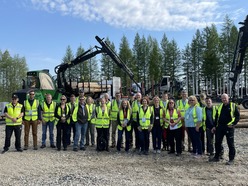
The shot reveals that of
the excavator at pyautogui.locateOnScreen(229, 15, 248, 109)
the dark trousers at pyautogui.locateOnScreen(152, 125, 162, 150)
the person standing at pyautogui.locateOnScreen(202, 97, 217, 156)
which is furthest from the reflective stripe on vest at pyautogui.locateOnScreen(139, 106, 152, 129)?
the excavator at pyautogui.locateOnScreen(229, 15, 248, 109)

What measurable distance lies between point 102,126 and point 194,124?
10.0 ft

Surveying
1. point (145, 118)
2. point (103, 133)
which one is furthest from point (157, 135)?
point (103, 133)

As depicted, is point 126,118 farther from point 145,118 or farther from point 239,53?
point 239,53

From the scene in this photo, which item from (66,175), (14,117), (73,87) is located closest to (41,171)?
(66,175)

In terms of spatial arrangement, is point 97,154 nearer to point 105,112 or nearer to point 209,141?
point 105,112

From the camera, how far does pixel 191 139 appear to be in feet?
28.7

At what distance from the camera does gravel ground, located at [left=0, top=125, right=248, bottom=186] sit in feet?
21.3

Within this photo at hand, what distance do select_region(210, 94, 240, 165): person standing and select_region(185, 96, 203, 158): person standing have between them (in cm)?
56

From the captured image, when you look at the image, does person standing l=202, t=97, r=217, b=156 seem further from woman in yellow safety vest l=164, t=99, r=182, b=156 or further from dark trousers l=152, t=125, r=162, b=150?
dark trousers l=152, t=125, r=162, b=150

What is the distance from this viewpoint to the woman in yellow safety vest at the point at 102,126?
31.9 ft


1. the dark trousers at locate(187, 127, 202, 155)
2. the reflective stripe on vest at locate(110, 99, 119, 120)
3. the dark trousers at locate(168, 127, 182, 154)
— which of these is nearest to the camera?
the dark trousers at locate(187, 127, 202, 155)

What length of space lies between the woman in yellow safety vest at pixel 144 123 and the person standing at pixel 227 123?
6.66 ft

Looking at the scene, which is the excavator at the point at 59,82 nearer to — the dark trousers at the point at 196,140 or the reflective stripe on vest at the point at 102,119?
the reflective stripe on vest at the point at 102,119

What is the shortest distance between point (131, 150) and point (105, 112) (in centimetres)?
155
